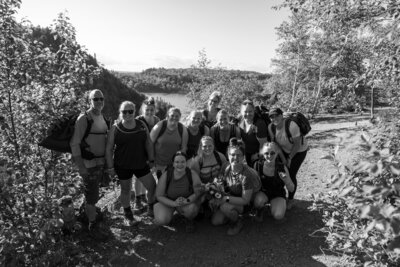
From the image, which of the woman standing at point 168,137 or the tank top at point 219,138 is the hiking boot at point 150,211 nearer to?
the woman standing at point 168,137

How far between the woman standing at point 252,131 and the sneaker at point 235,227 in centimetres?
114

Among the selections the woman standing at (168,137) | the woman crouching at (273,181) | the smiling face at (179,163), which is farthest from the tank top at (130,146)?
the woman crouching at (273,181)

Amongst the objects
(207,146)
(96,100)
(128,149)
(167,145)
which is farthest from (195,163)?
(96,100)

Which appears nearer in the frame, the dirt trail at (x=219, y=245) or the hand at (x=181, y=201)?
the dirt trail at (x=219, y=245)

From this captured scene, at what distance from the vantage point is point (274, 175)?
511cm

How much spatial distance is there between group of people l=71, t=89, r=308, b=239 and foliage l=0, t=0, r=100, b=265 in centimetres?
41

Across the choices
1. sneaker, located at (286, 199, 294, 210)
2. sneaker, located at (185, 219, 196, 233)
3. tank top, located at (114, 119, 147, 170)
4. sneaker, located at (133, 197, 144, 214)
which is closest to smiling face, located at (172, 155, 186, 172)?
tank top, located at (114, 119, 147, 170)

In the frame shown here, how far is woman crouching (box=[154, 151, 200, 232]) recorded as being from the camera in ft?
16.8

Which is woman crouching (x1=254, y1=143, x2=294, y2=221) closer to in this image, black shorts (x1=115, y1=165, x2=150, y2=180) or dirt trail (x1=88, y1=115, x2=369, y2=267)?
dirt trail (x1=88, y1=115, x2=369, y2=267)

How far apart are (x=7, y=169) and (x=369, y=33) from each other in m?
5.02

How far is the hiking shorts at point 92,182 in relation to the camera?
15.6 ft

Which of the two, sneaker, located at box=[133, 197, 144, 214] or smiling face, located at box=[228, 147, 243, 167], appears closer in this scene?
smiling face, located at box=[228, 147, 243, 167]

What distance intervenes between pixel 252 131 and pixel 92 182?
9.31 ft

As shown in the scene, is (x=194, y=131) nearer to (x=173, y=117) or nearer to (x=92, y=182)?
(x=173, y=117)
